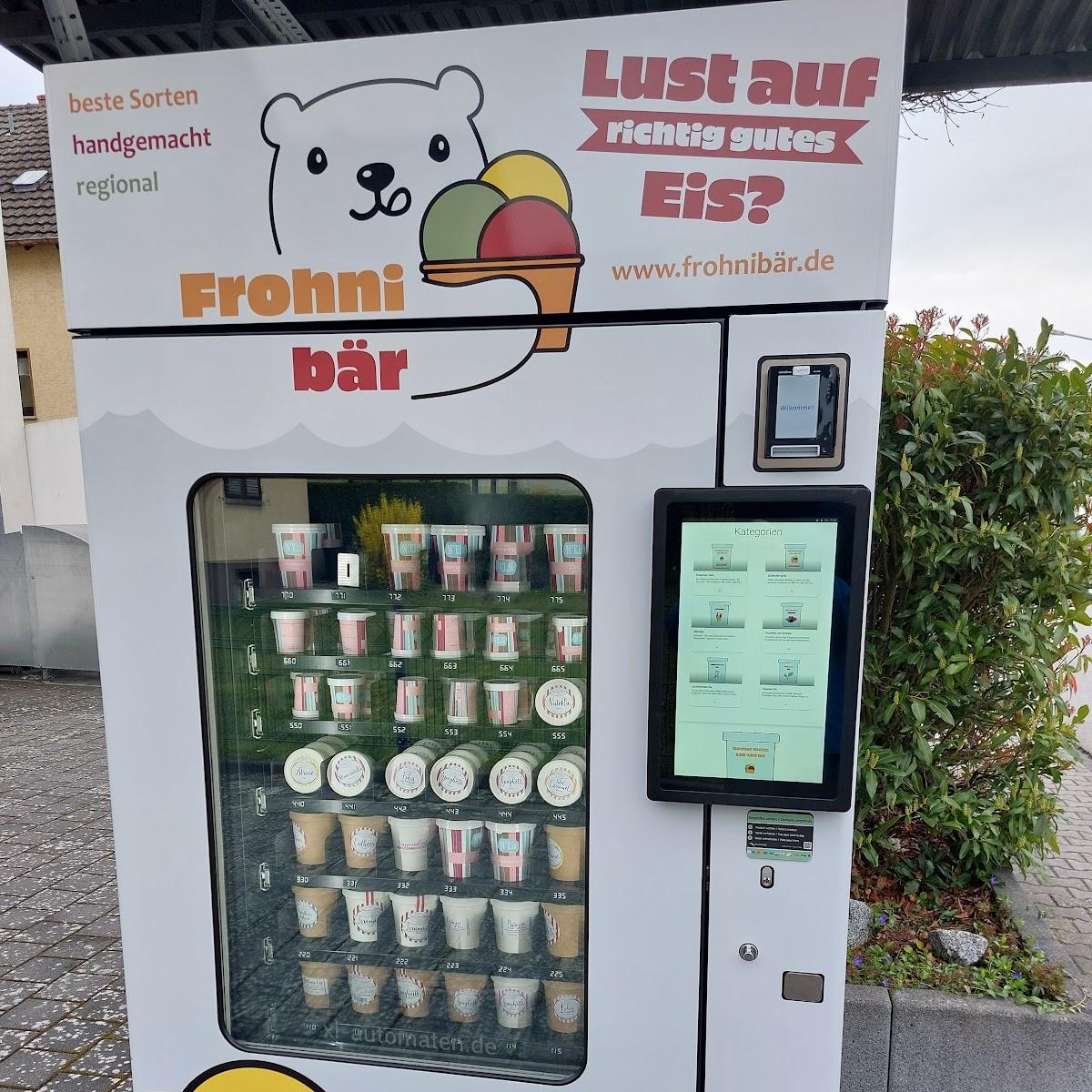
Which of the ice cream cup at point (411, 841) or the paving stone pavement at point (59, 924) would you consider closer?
the ice cream cup at point (411, 841)

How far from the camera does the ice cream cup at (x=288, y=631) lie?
196 cm

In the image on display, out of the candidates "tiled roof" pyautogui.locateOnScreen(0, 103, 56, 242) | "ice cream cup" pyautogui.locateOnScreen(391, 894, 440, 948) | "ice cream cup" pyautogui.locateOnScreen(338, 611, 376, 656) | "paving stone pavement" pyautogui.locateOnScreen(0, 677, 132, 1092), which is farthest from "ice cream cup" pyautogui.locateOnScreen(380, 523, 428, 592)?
"tiled roof" pyautogui.locateOnScreen(0, 103, 56, 242)

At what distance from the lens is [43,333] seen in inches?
360

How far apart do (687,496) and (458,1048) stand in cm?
152

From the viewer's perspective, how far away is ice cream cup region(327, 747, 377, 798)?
6.35ft

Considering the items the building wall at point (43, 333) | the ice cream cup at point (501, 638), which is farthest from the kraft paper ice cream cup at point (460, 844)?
the building wall at point (43, 333)

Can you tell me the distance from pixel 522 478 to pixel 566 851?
3.21 feet

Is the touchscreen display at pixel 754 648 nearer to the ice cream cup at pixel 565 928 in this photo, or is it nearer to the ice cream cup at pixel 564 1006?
the ice cream cup at pixel 565 928

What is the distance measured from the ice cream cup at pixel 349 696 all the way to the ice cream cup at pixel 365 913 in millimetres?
483

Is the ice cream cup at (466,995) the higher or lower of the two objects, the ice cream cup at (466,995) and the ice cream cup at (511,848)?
the lower

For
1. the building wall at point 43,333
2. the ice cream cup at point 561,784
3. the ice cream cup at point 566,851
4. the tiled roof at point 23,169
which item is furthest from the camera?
the building wall at point 43,333

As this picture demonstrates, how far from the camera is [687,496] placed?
150cm

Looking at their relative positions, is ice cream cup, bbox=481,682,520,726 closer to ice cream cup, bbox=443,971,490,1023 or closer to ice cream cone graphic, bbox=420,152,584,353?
ice cream cup, bbox=443,971,490,1023

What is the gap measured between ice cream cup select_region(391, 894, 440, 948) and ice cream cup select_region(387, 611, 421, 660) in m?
0.66
